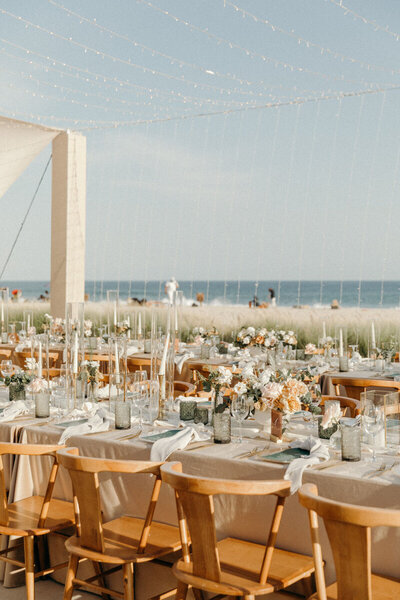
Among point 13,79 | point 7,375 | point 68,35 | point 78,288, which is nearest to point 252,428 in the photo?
point 7,375

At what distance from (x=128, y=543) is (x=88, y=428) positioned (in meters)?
0.75

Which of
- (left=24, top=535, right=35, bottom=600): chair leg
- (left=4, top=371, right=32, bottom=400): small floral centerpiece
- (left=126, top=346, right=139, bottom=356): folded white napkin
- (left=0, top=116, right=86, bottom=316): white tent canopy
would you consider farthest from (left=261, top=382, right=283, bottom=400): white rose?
(left=0, top=116, right=86, bottom=316): white tent canopy

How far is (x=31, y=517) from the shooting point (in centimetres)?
328

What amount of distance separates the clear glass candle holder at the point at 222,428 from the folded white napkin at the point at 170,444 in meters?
0.10

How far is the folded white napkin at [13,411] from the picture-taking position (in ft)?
12.8

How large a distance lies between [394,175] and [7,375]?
18.1ft

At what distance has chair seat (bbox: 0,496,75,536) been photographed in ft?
10.2

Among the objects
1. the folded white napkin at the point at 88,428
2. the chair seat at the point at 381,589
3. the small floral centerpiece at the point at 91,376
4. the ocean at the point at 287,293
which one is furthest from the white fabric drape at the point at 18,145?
the ocean at the point at 287,293

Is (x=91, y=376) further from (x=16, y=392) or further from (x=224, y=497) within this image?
(x=224, y=497)

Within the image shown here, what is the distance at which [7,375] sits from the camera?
4512 millimetres

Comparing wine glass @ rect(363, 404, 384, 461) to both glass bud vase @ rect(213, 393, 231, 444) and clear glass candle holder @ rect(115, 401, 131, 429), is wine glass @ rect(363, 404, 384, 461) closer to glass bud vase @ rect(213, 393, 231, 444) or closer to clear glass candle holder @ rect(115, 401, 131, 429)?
glass bud vase @ rect(213, 393, 231, 444)

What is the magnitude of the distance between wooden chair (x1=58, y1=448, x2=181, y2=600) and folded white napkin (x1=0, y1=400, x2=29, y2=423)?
3.30ft

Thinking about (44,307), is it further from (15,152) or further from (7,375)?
(7,375)

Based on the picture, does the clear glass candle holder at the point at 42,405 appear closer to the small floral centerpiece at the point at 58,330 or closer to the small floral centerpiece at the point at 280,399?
the small floral centerpiece at the point at 280,399
